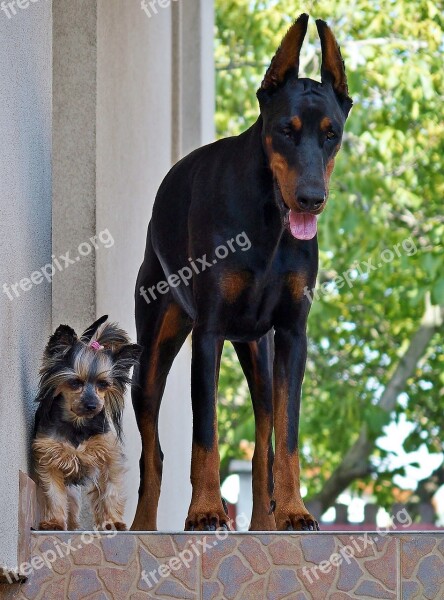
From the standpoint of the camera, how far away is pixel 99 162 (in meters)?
6.11

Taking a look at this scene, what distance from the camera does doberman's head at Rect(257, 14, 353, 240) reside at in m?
4.61

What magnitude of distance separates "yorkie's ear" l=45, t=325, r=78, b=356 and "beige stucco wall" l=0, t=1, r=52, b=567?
91 millimetres

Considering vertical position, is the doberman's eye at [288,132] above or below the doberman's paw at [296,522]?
above

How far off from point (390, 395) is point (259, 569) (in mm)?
9344

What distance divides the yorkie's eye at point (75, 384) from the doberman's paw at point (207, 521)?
737mm

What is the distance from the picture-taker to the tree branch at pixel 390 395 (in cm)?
1361

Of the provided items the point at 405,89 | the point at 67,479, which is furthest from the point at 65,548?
the point at 405,89

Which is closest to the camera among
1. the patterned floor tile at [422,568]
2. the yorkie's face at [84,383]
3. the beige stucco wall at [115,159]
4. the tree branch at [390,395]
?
the patterned floor tile at [422,568]

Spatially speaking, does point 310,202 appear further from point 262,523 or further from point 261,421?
point 262,523
